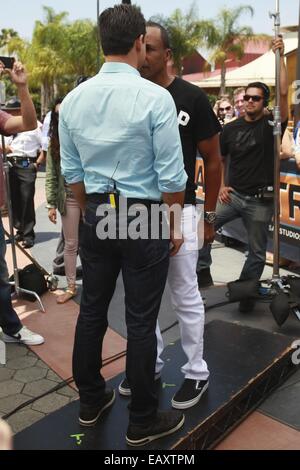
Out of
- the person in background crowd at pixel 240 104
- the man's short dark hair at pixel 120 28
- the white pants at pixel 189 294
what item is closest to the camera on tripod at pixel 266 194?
the person in background crowd at pixel 240 104

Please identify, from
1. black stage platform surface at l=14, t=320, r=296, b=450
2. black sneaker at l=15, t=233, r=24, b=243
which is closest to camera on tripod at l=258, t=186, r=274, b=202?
black stage platform surface at l=14, t=320, r=296, b=450

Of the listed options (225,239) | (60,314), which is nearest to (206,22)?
(225,239)

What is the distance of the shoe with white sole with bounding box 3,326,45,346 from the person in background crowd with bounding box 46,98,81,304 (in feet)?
2.56

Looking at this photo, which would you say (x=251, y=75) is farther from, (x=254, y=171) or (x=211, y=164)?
(x=211, y=164)

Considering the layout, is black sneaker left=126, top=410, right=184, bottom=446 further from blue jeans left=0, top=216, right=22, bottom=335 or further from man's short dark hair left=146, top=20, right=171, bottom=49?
man's short dark hair left=146, top=20, right=171, bottom=49

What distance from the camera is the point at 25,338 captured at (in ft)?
12.1

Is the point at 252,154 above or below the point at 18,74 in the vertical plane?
below

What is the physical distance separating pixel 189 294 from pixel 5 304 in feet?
5.15

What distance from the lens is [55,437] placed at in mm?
2336

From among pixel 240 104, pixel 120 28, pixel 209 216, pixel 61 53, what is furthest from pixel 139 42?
pixel 61 53

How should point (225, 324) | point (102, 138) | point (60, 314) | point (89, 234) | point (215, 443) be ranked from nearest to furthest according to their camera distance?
point (102, 138)
point (89, 234)
point (215, 443)
point (225, 324)
point (60, 314)
